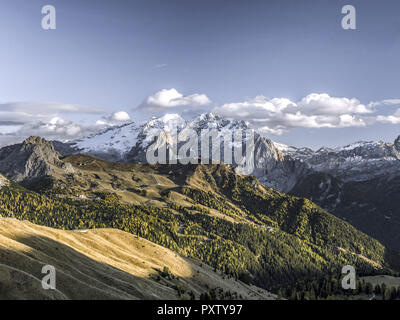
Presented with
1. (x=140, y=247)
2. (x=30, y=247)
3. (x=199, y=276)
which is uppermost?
(x=30, y=247)

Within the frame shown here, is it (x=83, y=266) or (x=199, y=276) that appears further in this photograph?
(x=199, y=276)

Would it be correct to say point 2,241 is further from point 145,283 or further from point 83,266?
point 145,283

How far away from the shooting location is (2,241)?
9012 centimetres

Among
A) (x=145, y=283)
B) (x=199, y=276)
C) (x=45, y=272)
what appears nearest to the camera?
(x=45, y=272)

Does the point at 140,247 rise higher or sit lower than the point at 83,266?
lower
